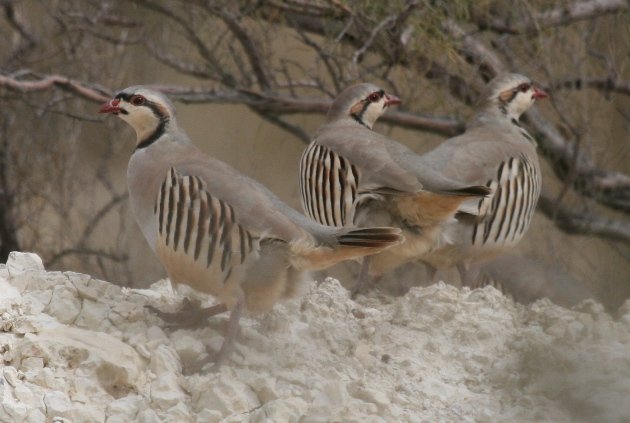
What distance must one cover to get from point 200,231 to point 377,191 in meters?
1.42

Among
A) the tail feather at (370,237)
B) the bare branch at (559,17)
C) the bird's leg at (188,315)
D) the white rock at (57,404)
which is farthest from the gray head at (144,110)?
the bare branch at (559,17)

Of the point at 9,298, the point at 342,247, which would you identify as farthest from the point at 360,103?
the point at 9,298

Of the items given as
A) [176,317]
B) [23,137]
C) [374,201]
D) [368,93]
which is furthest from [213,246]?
[23,137]

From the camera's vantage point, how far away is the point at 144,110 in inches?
192

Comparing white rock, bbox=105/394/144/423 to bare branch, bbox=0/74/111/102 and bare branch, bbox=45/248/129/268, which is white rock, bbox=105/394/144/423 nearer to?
bare branch, bbox=0/74/111/102

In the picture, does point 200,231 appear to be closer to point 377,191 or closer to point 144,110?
point 144,110

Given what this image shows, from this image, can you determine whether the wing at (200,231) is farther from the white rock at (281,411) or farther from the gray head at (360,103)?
the gray head at (360,103)

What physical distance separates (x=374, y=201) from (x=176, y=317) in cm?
154

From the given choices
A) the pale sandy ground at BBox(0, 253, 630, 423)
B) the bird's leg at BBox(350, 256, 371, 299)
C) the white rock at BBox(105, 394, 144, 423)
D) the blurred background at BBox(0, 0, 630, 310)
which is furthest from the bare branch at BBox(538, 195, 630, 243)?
the white rock at BBox(105, 394, 144, 423)

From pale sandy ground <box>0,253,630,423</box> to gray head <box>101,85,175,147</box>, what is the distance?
2.07ft

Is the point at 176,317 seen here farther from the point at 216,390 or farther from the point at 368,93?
the point at 368,93

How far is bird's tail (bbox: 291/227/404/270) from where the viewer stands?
13.8 ft

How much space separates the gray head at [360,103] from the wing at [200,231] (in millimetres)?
2085

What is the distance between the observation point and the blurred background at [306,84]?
8.29m
